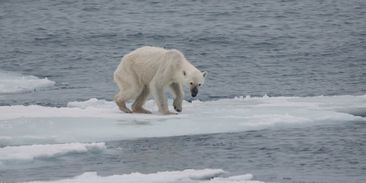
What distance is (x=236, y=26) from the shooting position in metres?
29.5

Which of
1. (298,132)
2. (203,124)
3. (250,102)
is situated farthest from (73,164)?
(250,102)

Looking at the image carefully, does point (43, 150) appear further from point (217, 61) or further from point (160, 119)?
point (217, 61)

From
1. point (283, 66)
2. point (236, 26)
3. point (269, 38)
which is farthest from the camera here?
point (236, 26)

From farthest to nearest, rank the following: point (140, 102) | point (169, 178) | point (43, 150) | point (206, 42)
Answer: point (206, 42) < point (140, 102) < point (43, 150) < point (169, 178)

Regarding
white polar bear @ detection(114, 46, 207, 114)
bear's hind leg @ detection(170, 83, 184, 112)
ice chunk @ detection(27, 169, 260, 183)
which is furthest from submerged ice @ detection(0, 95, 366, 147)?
ice chunk @ detection(27, 169, 260, 183)

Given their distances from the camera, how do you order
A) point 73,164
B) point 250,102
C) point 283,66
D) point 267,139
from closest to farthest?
point 73,164 < point 267,139 < point 250,102 < point 283,66

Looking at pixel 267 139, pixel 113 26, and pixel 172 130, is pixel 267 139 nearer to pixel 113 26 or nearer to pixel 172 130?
pixel 172 130

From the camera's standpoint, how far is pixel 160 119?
14.8 metres

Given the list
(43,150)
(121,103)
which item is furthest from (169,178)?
(121,103)

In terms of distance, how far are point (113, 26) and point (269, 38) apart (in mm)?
5081

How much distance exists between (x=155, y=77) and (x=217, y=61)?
377 inches

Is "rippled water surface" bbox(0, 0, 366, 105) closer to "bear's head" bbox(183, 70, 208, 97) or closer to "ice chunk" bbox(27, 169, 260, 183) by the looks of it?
"bear's head" bbox(183, 70, 208, 97)

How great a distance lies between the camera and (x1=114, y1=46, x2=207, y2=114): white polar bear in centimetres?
1489

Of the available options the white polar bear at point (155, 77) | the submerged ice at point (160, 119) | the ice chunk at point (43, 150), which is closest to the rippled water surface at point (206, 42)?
the white polar bear at point (155, 77)
